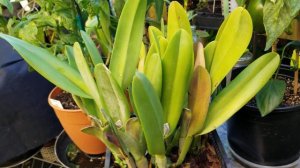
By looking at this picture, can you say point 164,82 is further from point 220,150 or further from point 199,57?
point 220,150

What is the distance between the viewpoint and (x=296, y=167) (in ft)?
2.45

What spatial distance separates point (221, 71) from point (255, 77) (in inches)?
2.1

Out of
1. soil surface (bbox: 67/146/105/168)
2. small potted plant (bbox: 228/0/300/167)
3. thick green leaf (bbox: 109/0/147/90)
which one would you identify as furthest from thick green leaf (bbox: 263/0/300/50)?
soil surface (bbox: 67/146/105/168)

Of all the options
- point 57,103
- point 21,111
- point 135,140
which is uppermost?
point 135,140

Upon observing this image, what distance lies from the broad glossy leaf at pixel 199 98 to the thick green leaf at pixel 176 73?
1 cm

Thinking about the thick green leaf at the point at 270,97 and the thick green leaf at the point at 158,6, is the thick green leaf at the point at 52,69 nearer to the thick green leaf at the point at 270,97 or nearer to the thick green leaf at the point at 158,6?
the thick green leaf at the point at 158,6

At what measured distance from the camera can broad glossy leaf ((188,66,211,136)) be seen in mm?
477

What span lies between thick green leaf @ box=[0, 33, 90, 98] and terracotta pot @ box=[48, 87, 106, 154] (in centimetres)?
31

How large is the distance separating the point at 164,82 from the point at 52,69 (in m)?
0.21

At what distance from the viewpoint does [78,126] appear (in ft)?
2.93

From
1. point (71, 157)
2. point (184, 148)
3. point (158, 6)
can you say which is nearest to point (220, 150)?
Answer: point (184, 148)

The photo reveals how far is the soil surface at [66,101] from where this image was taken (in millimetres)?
923

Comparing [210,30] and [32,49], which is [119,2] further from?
[210,30]

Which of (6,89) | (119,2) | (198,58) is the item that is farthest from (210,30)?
(6,89)
